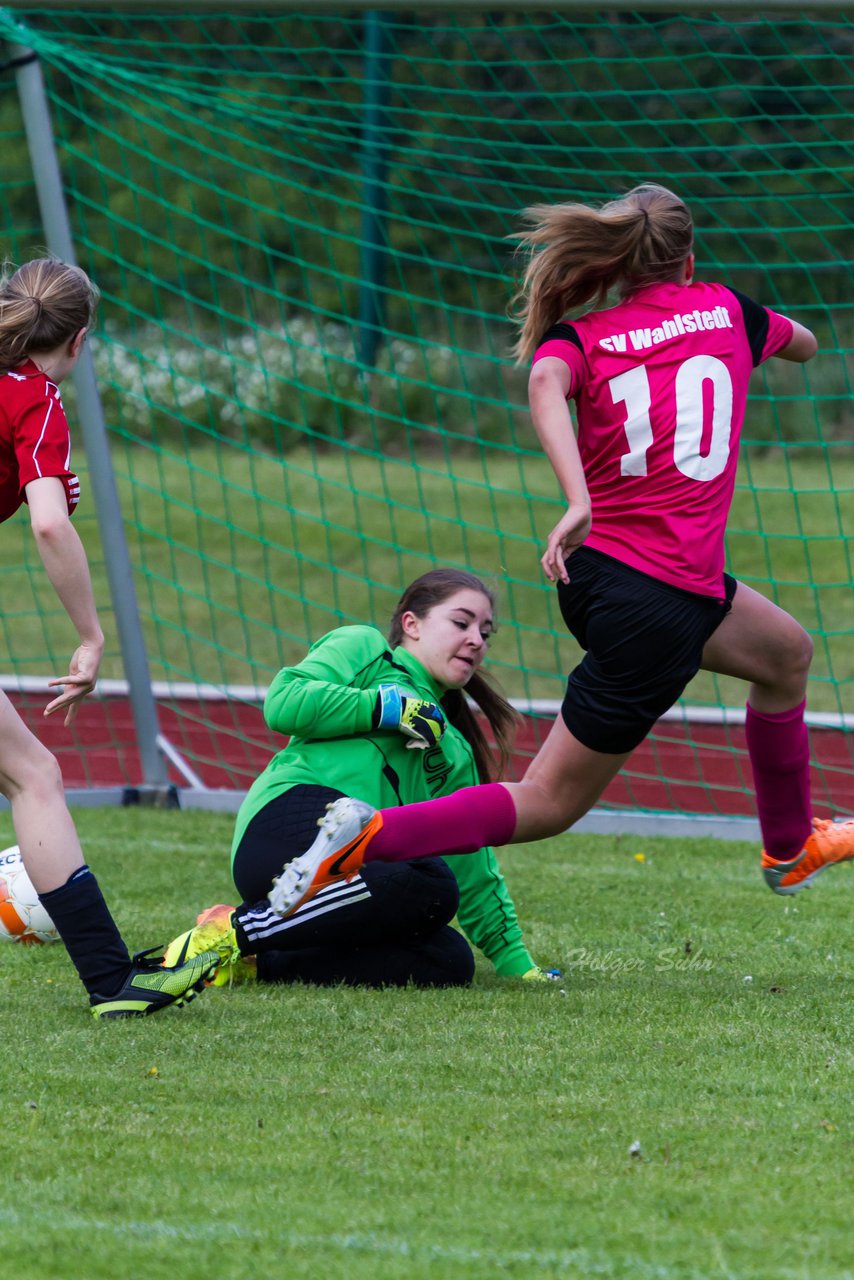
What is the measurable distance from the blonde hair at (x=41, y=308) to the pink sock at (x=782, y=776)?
6.11ft

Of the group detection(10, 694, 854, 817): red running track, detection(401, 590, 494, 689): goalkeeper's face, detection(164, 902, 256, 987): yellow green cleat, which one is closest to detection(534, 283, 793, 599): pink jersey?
detection(401, 590, 494, 689): goalkeeper's face

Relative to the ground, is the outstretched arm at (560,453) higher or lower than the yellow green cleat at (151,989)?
higher

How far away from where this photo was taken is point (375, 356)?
12.4 meters

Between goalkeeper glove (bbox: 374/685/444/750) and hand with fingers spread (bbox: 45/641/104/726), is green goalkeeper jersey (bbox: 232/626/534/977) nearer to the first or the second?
goalkeeper glove (bbox: 374/685/444/750)

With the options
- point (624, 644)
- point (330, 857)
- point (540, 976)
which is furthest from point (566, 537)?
point (540, 976)

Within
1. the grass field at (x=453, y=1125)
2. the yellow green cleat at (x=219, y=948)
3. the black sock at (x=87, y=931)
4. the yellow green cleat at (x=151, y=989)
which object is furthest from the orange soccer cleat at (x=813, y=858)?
the black sock at (x=87, y=931)

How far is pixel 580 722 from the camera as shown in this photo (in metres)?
3.56

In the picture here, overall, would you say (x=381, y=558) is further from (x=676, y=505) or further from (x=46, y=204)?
(x=676, y=505)

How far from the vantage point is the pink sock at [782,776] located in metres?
3.97

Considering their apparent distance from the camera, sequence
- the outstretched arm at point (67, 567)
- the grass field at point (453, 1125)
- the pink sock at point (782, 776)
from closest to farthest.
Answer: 1. the grass field at point (453, 1125)
2. the outstretched arm at point (67, 567)
3. the pink sock at point (782, 776)

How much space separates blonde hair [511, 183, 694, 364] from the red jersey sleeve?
106cm

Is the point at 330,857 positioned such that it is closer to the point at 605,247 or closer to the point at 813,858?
the point at 813,858

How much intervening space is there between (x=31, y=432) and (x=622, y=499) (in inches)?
49.6

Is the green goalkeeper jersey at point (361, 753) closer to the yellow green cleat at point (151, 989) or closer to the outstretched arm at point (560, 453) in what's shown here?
the yellow green cleat at point (151, 989)
